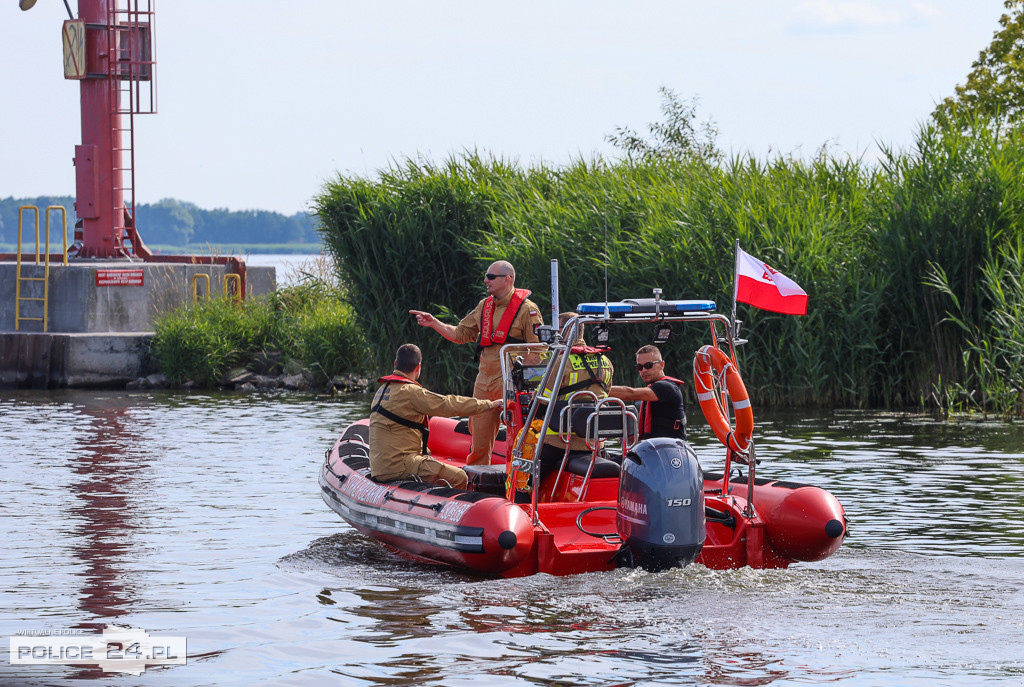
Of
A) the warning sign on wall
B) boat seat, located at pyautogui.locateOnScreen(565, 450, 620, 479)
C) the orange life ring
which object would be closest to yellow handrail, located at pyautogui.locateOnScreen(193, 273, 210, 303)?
the warning sign on wall

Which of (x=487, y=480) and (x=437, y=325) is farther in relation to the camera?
Answer: (x=437, y=325)

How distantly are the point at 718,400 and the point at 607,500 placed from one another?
1092 mm

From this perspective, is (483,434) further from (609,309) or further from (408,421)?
(609,309)

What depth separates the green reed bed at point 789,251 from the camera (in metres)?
16.2

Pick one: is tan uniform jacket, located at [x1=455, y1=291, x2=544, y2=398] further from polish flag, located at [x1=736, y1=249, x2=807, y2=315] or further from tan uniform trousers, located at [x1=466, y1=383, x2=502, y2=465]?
polish flag, located at [x1=736, y1=249, x2=807, y2=315]

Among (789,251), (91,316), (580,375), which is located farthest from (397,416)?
(91,316)

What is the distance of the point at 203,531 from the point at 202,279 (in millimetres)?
16758

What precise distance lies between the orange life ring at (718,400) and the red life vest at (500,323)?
235cm

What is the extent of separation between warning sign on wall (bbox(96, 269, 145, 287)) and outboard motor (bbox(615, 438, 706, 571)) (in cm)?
1911

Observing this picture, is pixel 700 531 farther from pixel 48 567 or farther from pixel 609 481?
pixel 48 567

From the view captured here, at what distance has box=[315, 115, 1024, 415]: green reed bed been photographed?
1617 centimetres

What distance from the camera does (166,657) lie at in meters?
6.61

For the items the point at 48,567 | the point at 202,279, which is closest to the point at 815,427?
the point at 48,567

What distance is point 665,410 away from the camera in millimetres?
8727
